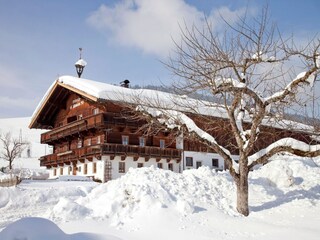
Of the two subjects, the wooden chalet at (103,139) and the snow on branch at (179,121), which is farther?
the wooden chalet at (103,139)

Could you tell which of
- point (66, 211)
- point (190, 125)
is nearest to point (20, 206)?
point (66, 211)

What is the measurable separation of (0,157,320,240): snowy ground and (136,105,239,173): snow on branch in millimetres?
1762

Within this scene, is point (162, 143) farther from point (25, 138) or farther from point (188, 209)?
point (25, 138)

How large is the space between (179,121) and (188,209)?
3.01 meters

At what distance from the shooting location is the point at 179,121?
12055mm

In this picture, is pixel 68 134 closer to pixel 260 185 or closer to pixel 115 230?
pixel 260 185

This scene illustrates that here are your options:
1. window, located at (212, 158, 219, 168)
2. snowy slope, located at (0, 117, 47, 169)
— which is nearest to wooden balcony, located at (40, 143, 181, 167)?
window, located at (212, 158, 219, 168)

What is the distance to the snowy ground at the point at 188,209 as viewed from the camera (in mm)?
9297

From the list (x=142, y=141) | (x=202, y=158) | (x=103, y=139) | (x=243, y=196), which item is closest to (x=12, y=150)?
(x=103, y=139)

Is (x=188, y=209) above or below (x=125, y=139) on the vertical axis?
below

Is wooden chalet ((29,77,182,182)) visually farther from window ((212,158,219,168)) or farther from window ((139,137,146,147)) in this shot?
window ((212,158,219,168))

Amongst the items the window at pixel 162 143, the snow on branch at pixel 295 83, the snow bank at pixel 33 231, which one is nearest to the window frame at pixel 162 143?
the window at pixel 162 143

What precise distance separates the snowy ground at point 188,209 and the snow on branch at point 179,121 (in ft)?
5.78

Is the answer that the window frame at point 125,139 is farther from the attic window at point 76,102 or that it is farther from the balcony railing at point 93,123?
the attic window at point 76,102
